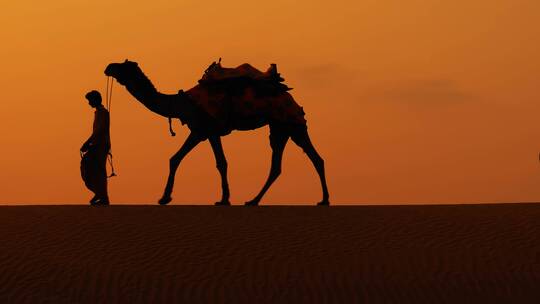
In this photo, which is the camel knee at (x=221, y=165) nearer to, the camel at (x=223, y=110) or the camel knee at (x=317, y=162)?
the camel at (x=223, y=110)

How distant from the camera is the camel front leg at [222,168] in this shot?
2134 centimetres

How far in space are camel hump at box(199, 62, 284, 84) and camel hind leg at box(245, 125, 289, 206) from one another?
86 centimetres

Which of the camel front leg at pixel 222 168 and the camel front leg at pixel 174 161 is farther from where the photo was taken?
the camel front leg at pixel 222 168

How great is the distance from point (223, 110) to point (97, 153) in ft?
7.25
